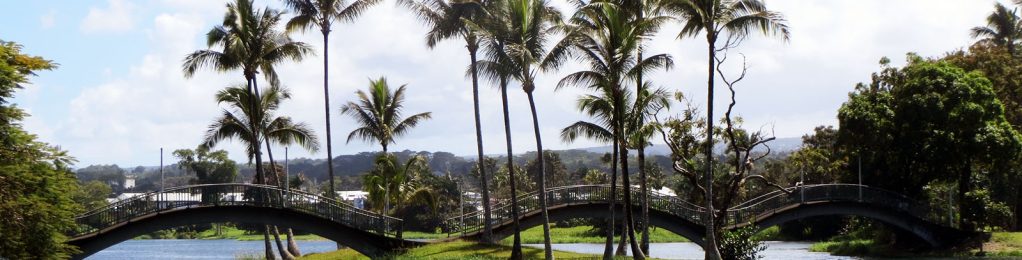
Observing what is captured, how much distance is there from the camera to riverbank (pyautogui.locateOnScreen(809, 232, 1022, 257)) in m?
47.2

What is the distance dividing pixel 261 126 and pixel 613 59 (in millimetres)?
19996

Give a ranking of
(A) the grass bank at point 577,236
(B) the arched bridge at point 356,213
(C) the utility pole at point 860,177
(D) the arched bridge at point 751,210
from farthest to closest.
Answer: (A) the grass bank at point 577,236, (C) the utility pole at point 860,177, (D) the arched bridge at point 751,210, (B) the arched bridge at point 356,213

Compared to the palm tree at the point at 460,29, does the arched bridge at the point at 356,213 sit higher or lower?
lower

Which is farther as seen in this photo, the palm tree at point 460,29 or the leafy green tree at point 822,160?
the leafy green tree at point 822,160

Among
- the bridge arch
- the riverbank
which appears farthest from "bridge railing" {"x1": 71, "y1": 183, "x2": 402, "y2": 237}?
the riverbank

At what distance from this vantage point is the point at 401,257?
3612 cm

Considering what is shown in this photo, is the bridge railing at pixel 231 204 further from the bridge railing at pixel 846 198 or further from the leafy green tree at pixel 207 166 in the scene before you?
the leafy green tree at pixel 207 166

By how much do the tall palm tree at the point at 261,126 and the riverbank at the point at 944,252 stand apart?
1083 inches

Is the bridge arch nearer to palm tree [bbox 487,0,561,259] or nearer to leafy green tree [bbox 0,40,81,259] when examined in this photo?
palm tree [bbox 487,0,561,259]

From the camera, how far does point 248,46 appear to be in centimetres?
4219

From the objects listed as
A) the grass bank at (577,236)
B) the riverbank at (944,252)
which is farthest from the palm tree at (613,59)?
the grass bank at (577,236)

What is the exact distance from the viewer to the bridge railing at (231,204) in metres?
35.7

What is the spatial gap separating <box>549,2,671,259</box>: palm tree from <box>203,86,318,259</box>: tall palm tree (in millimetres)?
15839

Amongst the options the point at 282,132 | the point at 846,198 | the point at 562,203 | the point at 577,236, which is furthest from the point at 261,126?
the point at 577,236
